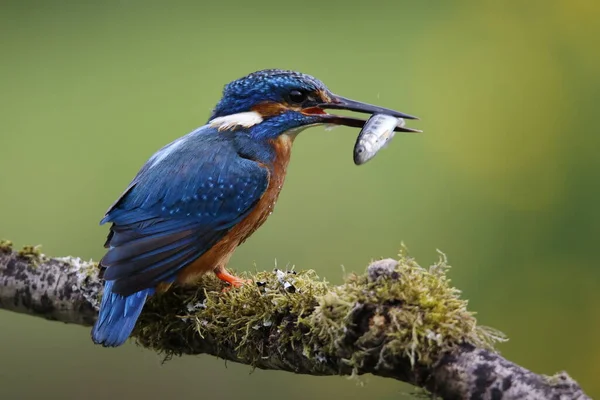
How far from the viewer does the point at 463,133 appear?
5051mm

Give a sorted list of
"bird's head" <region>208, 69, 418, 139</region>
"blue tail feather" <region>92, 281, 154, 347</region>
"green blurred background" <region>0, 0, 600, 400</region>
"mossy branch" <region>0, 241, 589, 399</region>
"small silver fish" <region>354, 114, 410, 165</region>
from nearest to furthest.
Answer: "mossy branch" <region>0, 241, 589, 399</region>, "blue tail feather" <region>92, 281, 154, 347</region>, "small silver fish" <region>354, 114, 410, 165</region>, "bird's head" <region>208, 69, 418, 139</region>, "green blurred background" <region>0, 0, 600, 400</region>

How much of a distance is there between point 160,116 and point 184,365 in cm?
156

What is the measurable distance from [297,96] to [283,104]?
7cm

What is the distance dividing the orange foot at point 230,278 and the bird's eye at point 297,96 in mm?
792

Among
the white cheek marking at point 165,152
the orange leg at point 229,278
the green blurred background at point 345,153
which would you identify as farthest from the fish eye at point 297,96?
the green blurred background at point 345,153

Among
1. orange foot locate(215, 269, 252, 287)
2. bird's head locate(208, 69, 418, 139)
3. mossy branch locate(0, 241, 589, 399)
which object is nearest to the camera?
mossy branch locate(0, 241, 589, 399)

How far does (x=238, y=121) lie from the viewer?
333 centimetres

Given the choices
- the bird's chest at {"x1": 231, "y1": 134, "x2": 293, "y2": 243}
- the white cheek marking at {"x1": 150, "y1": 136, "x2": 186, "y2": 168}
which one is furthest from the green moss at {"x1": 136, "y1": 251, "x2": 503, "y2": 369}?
the white cheek marking at {"x1": 150, "y1": 136, "x2": 186, "y2": 168}

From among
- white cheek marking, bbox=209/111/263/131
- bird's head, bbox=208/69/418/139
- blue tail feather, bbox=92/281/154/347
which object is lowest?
blue tail feather, bbox=92/281/154/347

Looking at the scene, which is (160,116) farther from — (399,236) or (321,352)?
(321,352)

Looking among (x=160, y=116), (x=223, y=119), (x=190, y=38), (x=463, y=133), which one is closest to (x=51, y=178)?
(x=160, y=116)

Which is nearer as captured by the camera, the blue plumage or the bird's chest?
the blue plumage

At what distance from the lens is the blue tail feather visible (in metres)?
2.67

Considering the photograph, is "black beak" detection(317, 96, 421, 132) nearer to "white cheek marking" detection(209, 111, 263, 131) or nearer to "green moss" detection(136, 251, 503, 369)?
"white cheek marking" detection(209, 111, 263, 131)
